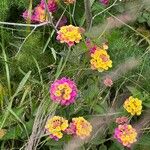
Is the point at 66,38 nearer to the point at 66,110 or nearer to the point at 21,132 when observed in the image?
the point at 66,110

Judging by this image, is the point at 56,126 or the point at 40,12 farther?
the point at 40,12

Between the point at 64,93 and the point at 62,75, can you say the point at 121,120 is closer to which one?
the point at 64,93

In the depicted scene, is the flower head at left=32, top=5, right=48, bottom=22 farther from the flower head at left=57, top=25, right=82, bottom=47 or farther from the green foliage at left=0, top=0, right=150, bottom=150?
the flower head at left=57, top=25, right=82, bottom=47

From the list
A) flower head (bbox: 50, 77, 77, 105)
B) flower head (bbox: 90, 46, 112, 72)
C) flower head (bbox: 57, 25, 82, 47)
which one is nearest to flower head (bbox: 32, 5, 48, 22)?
flower head (bbox: 57, 25, 82, 47)

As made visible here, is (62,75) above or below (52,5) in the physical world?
below

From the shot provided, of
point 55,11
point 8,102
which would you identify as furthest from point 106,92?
point 55,11

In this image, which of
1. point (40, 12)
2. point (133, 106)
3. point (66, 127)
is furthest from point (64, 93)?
point (40, 12)

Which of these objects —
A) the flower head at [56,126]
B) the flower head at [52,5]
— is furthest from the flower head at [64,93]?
the flower head at [52,5]
